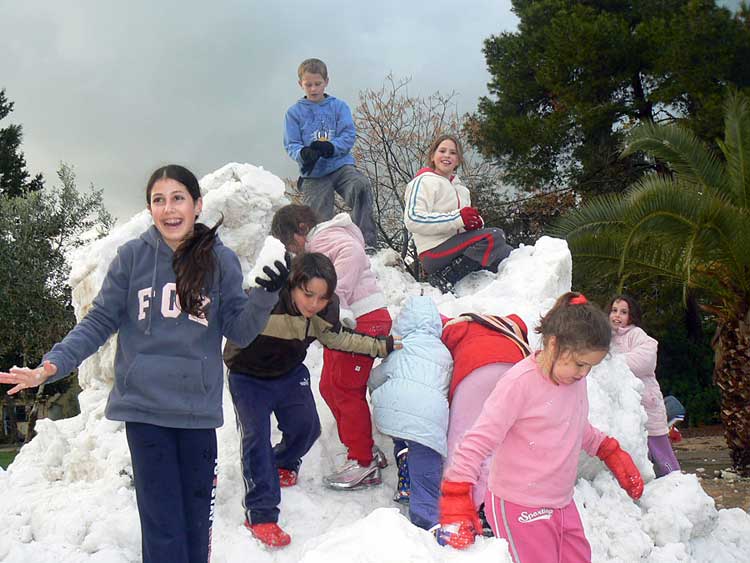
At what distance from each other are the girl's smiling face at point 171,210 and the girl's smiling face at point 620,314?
13.8 ft

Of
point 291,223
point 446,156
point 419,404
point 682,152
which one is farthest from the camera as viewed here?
point 682,152

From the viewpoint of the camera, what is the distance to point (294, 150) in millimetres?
5891

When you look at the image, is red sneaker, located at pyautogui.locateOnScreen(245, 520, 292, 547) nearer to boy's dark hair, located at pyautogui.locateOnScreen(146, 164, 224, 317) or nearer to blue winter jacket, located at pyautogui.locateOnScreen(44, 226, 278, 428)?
blue winter jacket, located at pyautogui.locateOnScreen(44, 226, 278, 428)

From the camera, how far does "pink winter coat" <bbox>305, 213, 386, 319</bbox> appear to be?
13.4ft

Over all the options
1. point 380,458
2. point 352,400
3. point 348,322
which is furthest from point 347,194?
point 380,458

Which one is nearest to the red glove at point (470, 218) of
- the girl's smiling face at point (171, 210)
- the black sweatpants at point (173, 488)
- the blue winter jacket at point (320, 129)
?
the blue winter jacket at point (320, 129)

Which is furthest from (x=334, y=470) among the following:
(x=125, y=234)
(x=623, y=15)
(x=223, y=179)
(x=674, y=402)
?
(x=623, y=15)

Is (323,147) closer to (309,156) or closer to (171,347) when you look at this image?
(309,156)

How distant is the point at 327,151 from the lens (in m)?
5.79

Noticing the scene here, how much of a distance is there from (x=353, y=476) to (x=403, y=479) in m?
0.28

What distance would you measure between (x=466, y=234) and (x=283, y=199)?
1.44 meters

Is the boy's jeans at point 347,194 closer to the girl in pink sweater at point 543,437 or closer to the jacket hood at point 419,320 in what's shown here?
the jacket hood at point 419,320

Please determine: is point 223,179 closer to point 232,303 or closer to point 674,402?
point 232,303

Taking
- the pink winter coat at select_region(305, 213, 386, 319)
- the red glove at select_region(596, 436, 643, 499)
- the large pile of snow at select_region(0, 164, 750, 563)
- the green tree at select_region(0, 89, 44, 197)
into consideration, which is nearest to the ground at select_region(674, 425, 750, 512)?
the large pile of snow at select_region(0, 164, 750, 563)
